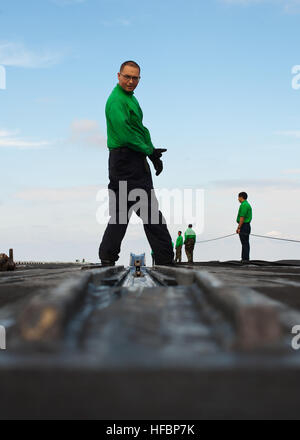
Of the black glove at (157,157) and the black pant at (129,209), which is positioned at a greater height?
the black glove at (157,157)

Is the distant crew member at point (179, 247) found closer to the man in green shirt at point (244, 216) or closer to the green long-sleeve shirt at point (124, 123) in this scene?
the man in green shirt at point (244, 216)

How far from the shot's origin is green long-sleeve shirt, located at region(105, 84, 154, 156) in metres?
3.50

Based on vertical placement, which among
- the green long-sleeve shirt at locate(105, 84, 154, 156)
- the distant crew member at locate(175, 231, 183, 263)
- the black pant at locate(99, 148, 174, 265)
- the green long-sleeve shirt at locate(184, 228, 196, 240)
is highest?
the green long-sleeve shirt at locate(105, 84, 154, 156)

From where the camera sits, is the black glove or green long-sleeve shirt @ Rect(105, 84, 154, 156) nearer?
green long-sleeve shirt @ Rect(105, 84, 154, 156)

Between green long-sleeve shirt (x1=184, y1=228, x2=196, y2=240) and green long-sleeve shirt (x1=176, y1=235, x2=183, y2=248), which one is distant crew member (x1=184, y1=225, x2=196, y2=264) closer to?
green long-sleeve shirt (x1=184, y1=228, x2=196, y2=240)

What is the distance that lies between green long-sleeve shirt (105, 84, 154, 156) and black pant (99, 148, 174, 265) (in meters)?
0.09

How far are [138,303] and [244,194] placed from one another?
8.70 metres

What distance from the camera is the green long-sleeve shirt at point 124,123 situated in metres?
3.50

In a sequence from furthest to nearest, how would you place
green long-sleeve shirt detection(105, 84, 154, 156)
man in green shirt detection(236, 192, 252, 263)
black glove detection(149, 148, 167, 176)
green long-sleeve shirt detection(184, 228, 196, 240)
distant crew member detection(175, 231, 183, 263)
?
distant crew member detection(175, 231, 183, 263), green long-sleeve shirt detection(184, 228, 196, 240), man in green shirt detection(236, 192, 252, 263), black glove detection(149, 148, 167, 176), green long-sleeve shirt detection(105, 84, 154, 156)

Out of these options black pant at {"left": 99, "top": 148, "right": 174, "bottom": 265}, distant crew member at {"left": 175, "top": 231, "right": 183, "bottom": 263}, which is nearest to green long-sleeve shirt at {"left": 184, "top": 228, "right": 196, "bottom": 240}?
distant crew member at {"left": 175, "top": 231, "right": 183, "bottom": 263}

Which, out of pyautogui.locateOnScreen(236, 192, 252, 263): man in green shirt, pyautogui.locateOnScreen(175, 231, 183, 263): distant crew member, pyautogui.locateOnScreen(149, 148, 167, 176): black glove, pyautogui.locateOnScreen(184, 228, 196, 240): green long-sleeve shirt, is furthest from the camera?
pyautogui.locateOnScreen(175, 231, 183, 263): distant crew member

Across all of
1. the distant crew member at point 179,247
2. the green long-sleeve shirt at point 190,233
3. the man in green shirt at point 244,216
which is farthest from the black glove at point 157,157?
the distant crew member at point 179,247

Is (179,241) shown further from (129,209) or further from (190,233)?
(129,209)
